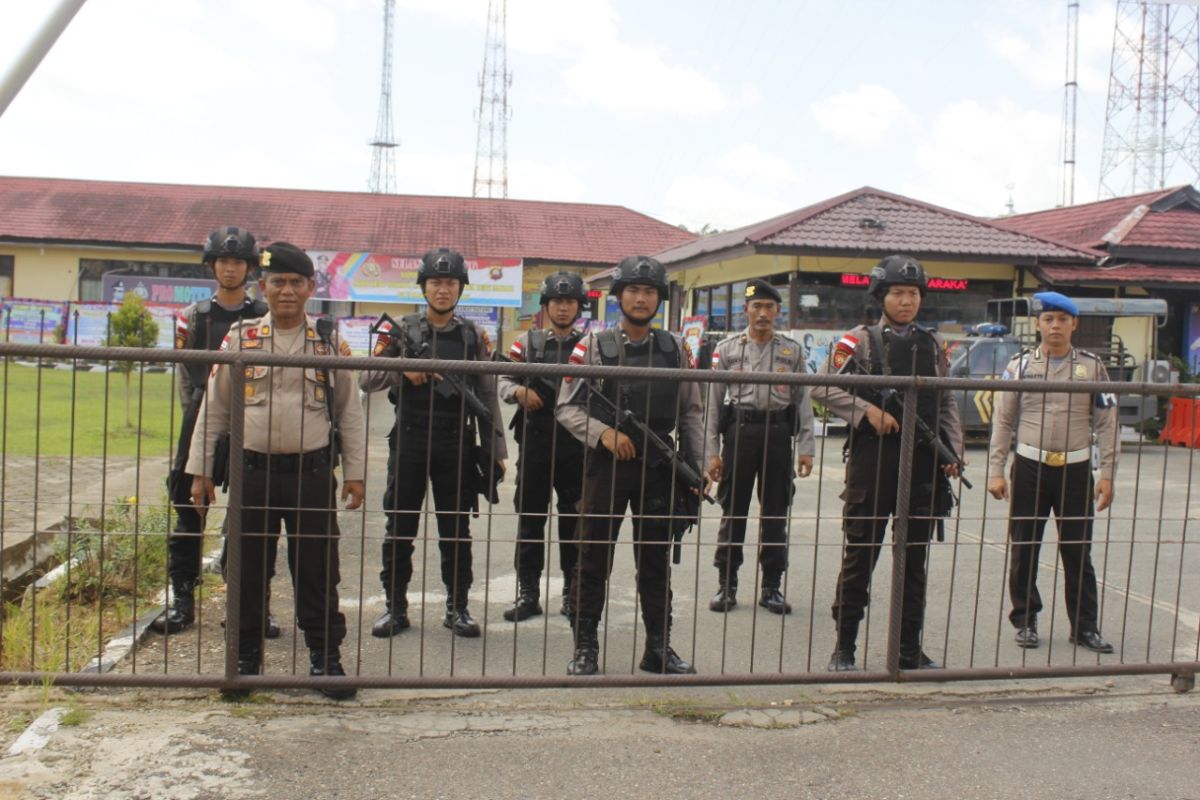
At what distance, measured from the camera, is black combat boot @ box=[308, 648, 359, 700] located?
4.03m

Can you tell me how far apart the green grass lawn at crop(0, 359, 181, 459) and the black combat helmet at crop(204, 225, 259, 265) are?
242cm

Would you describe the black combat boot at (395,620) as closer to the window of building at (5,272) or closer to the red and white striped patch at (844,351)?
the red and white striped patch at (844,351)

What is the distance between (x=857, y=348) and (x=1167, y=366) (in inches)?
553

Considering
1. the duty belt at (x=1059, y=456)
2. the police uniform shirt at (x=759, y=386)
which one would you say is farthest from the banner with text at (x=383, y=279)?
the duty belt at (x=1059, y=456)

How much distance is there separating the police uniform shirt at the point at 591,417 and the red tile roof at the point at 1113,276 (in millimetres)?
14824

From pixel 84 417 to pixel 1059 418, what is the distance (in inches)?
522

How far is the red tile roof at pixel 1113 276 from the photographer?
17.8 meters

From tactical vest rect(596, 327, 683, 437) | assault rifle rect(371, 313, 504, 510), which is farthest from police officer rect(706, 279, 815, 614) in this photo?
assault rifle rect(371, 313, 504, 510)

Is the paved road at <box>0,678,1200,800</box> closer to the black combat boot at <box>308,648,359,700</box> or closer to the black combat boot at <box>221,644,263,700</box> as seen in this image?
the black combat boot at <box>308,648,359,700</box>

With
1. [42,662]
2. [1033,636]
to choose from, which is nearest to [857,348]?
[1033,636]

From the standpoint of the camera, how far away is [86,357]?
12.1 ft

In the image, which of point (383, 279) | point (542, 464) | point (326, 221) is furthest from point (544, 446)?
point (326, 221)

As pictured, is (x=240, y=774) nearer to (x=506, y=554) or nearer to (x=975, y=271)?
(x=506, y=554)

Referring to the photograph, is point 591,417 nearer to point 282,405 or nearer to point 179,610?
point 282,405
